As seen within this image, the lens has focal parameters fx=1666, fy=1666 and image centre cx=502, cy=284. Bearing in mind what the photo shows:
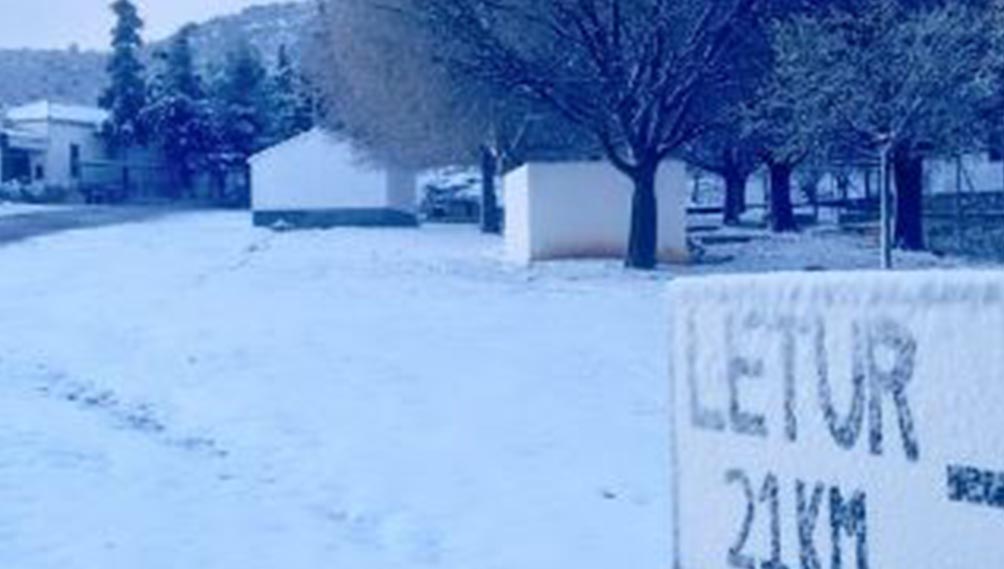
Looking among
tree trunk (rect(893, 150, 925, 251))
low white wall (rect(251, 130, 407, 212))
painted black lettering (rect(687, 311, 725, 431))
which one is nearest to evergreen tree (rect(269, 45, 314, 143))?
low white wall (rect(251, 130, 407, 212))

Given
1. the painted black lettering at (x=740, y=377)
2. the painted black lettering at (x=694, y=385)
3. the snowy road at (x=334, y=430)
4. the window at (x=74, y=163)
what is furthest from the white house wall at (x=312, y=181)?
the painted black lettering at (x=740, y=377)

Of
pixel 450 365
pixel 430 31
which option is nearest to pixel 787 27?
pixel 430 31

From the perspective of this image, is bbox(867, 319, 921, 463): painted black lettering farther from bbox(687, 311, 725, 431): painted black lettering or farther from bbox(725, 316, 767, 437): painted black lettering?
bbox(687, 311, 725, 431): painted black lettering

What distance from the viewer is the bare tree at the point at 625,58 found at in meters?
32.1

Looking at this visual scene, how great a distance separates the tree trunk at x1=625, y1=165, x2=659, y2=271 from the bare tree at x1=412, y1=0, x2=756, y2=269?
0.02 m

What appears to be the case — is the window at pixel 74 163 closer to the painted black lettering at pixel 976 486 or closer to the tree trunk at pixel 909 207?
the tree trunk at pixel 909 207

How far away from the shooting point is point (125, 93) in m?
96.5

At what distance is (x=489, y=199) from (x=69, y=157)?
51.2m

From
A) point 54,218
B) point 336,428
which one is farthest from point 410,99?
point 336,428

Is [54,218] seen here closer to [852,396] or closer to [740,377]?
[740,377]

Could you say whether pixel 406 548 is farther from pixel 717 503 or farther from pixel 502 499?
pixel 717 503

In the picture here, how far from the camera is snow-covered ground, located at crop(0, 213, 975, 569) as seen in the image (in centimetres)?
887

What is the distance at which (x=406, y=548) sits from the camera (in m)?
8.62

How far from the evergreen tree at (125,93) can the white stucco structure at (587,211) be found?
63.3 metres
